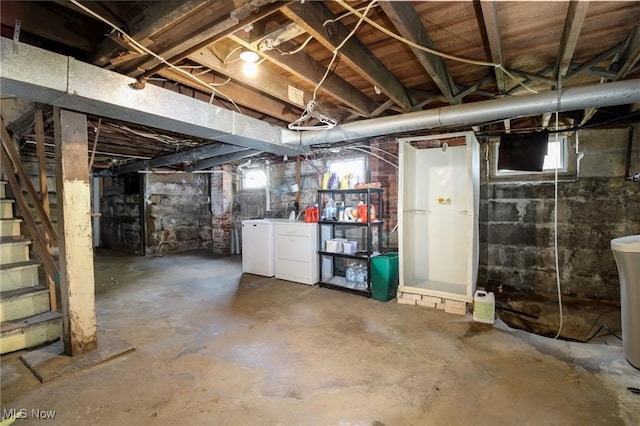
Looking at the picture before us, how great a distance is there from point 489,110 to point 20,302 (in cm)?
434

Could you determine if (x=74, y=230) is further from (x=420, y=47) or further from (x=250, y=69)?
(x=420, y=47)

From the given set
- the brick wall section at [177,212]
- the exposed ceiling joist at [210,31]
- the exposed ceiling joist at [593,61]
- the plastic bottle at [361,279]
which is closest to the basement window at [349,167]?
the plastic bottle at [361,279]

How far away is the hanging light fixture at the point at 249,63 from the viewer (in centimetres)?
191

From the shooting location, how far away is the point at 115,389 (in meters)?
1.94

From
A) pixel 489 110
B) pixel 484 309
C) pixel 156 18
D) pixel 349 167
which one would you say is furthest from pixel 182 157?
pixel 484 309

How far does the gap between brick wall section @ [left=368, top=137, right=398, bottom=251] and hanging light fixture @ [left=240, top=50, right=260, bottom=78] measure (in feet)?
8.04

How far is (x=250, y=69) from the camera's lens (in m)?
2.15

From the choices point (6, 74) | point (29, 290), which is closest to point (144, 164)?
point (29, 290)

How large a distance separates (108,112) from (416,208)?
11.3ft

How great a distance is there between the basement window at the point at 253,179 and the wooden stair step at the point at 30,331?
4.10 meters

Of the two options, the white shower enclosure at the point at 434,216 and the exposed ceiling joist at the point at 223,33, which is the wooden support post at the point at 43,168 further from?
the white shower enclosure at the point at 434,216

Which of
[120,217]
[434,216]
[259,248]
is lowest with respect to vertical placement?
[259,248]

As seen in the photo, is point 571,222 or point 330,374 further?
point 571,222

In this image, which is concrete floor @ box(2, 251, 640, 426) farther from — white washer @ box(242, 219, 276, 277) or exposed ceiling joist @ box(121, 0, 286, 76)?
exposed ceiling joist @ box(121, 0, 286, 76)
